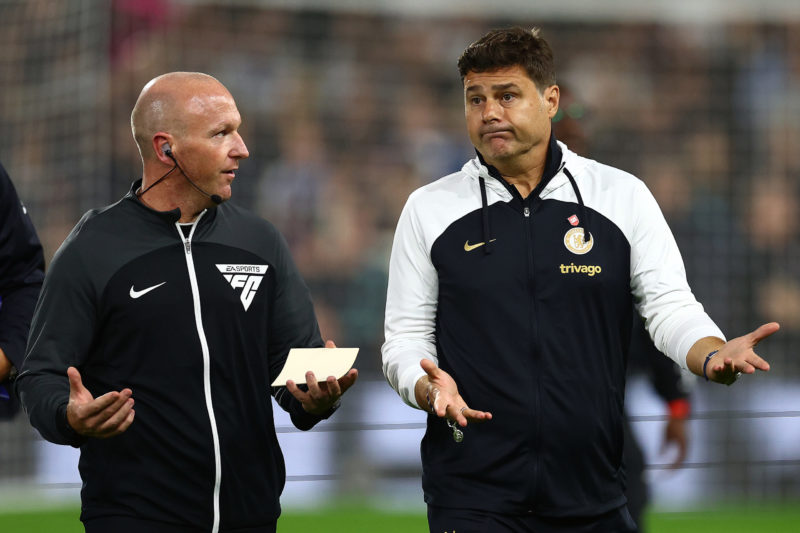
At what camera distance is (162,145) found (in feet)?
12.3

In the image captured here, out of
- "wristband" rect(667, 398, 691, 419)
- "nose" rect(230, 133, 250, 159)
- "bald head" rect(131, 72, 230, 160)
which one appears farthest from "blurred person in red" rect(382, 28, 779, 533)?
"wristband" rect(667, 398, 691, 419)

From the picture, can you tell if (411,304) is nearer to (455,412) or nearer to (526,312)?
(526,312)

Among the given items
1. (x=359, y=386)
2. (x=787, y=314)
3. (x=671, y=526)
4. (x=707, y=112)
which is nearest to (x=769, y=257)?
(x=787, y=314)

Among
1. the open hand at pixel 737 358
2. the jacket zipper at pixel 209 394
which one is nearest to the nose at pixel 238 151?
the jacket zipper at pixel 209 394

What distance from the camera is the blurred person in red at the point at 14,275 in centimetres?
394

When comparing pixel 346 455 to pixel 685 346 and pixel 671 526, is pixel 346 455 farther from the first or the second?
pixel 685 346

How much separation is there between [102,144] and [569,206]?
6270mm

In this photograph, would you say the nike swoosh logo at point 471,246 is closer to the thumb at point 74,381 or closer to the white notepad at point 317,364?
the white notepad at point 317,364

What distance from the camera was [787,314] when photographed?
956 centimetres

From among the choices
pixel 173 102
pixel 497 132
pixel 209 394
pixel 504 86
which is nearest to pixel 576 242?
pixel 497 132

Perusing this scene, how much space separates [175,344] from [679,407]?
91.8 inches

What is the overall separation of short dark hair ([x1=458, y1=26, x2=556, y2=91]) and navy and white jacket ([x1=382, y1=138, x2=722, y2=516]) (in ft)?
0.85

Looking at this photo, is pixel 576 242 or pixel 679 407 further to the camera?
pixel 679 407

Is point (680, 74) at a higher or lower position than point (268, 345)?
higher
